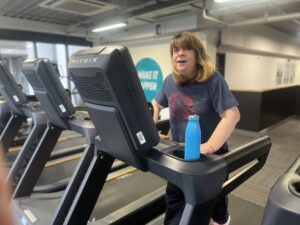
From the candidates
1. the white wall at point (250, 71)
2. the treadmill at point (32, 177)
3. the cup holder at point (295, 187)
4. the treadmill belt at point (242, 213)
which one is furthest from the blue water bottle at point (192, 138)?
the white wall at point (250, 71)

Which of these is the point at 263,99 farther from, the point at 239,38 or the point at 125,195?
the point at 125,195

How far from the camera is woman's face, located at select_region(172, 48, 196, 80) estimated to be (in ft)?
4.79

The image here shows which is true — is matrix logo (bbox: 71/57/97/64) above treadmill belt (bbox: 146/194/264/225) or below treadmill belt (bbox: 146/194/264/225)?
above

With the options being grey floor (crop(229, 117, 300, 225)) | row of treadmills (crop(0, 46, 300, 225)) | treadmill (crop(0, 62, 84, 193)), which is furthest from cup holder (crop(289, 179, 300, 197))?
treadmill (crop(0, 62, 84, 193))

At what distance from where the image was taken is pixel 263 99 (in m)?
5.16

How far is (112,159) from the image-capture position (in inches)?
59.9

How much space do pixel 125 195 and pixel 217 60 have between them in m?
4.99

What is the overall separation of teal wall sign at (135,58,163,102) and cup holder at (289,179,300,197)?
6.26 m

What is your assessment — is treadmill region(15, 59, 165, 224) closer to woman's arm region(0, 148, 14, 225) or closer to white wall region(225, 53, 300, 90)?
woman's arm region(0, 148, 14, 225)

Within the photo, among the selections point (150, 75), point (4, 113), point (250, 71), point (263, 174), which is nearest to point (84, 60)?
point (4, 113)

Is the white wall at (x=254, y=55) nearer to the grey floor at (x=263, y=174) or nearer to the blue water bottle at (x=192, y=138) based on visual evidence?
the grey floor at (x=263, y=174)

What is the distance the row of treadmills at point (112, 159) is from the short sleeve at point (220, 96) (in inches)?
10.2

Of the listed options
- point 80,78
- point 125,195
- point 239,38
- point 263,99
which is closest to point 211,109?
point 80,78

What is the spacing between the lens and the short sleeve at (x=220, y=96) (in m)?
1.40
